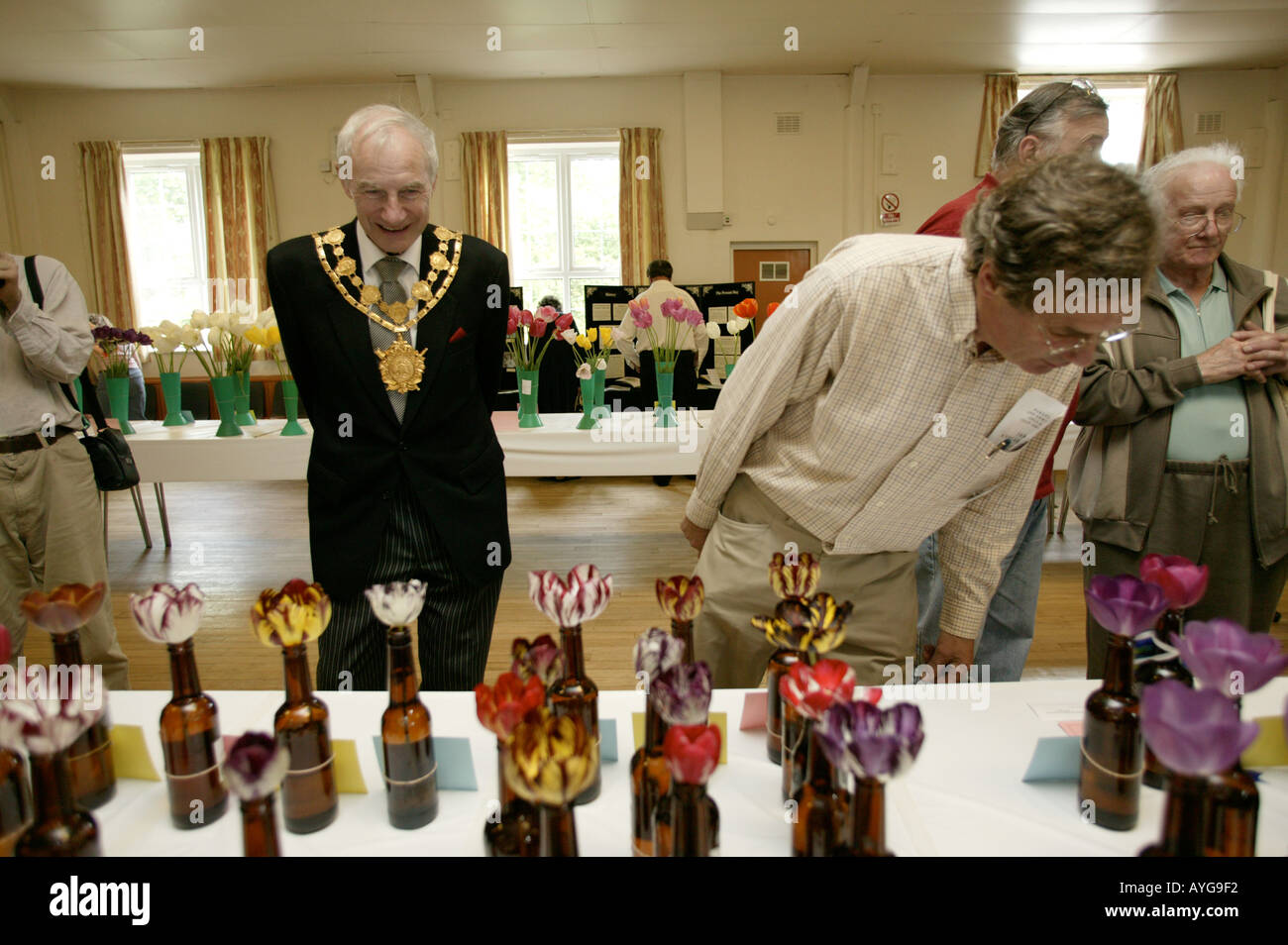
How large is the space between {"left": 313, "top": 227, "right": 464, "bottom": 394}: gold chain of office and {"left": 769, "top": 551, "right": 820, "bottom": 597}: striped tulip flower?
924mm

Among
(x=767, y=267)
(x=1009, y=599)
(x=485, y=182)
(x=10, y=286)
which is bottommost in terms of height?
(x=1009, y=599)

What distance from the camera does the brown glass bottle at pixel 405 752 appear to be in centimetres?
92

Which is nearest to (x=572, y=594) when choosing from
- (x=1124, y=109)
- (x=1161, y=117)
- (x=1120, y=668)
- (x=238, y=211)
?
(x=1120, y=668)

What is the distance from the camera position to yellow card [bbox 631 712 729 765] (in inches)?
40.6

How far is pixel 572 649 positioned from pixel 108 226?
10833mm

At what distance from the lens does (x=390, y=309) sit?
167 centimetres

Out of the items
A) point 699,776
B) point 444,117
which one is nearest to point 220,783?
point 699,776

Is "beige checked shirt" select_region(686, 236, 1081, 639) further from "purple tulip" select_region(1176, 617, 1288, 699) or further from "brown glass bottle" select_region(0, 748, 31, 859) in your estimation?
"brown glass bottle" select_region(0, 748, 31, 859)

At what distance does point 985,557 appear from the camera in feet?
4.72

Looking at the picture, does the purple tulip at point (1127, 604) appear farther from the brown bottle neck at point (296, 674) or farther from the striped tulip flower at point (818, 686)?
the brown bottle neck at point (296, 674)

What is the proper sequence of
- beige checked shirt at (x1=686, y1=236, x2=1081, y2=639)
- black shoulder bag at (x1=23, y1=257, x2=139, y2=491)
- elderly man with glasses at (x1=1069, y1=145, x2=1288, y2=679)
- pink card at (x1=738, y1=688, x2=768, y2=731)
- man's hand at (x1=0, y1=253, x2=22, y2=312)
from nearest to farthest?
pink card at (x1=738, y1=688, x2=768, y2=731), beige checked shirt at (x1=686, y1=236, x2=1081, y2=639), elderly man with glasses at (x1=1069, y1=145, x2=1288, y2=679), man's hand at (x1=0, y1=253, x2=22, y2=312), black shoulder bag at (x1=23, y1=257, x2=139, y2=491)

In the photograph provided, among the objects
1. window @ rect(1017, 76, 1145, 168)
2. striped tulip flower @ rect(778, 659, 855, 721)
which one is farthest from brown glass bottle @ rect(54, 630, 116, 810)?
window @ rect(1017, 76, 1145, 168)

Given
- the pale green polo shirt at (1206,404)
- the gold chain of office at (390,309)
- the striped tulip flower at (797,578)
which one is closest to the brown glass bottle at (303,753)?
the striped tulip flower at (797,578)

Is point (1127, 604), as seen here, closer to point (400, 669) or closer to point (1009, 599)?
point (400, 669)
